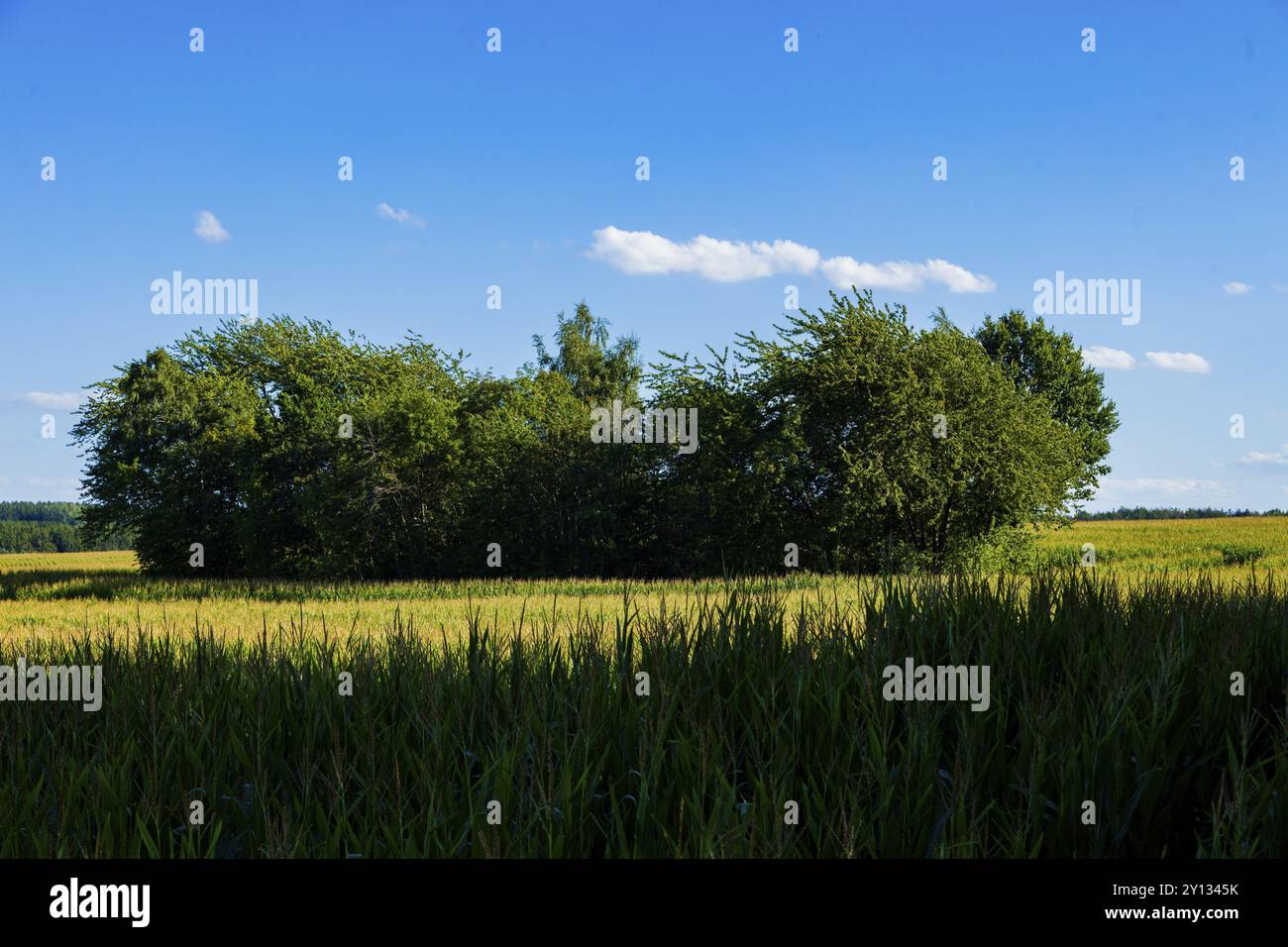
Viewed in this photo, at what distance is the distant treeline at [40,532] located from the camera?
12462 cm

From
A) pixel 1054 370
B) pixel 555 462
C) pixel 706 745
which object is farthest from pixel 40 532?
pixel 706 745

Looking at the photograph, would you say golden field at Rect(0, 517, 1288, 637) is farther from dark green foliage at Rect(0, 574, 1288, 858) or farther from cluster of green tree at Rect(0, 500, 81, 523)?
cluster of green tree at Rect(0, 500, 81, 523)

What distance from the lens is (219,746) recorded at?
5.51 meters

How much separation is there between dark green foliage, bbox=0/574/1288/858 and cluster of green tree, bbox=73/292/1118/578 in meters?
19.6

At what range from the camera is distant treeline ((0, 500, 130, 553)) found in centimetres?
12462

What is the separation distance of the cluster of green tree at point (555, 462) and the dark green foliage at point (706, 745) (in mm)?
19636

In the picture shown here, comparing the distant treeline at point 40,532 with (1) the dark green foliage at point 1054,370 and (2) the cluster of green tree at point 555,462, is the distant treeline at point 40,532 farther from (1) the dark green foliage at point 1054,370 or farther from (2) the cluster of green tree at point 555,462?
(1) the dark green foliage at point 1054,370

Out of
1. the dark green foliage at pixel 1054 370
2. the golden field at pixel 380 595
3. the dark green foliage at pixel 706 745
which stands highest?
the dark green foliage at pixel 1054 370

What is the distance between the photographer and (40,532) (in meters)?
134

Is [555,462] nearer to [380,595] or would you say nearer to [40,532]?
[380,595]

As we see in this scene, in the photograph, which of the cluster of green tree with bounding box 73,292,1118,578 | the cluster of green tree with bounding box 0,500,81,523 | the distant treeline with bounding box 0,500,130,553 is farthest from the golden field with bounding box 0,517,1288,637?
the cluster of green tree with bounding box 0,500,81,523

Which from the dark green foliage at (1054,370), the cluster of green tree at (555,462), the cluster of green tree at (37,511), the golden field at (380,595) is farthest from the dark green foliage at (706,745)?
the cluster of green tree at (37,511)
